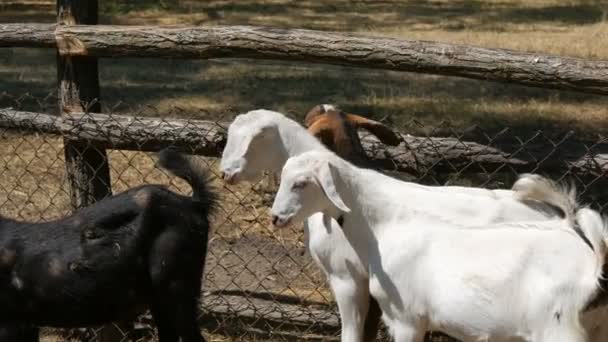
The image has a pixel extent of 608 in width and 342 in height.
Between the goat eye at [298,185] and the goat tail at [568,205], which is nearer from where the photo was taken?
the goat tail at [568,205]

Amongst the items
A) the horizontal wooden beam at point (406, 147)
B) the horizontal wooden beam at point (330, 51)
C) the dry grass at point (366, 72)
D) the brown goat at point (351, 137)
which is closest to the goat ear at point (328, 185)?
the brown goat at point (351, 137)

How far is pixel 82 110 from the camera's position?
6039mm

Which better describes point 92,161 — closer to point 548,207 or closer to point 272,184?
point 272,184

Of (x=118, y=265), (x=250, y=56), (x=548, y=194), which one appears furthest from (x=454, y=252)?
(x=250, y=56)

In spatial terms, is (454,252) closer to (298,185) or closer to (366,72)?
(298,185)

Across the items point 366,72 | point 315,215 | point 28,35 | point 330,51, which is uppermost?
point 330,51

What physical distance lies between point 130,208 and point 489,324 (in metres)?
1.64

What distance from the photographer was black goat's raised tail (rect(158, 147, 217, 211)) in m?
5.12

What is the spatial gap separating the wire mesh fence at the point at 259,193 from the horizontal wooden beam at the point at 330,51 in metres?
0.29

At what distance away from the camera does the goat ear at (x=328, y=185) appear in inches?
180

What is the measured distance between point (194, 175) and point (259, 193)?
2.71m

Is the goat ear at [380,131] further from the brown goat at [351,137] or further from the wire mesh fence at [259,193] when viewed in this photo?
the wire mesh fence at [259,193]

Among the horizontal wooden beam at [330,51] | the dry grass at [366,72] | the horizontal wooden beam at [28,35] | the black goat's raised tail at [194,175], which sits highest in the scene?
the horizontal wooden beam at [330,51]

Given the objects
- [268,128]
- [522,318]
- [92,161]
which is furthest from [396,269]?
[92,161]
